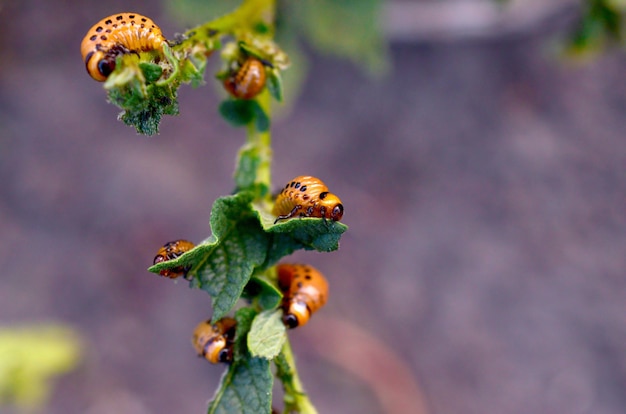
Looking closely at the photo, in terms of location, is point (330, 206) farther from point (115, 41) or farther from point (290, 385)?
point (115, 41)

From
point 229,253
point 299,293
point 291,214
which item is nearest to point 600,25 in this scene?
point 291,214

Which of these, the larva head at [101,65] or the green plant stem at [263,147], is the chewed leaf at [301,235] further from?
the larva head at [101,65]

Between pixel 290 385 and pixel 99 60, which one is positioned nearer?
pixel 99 60

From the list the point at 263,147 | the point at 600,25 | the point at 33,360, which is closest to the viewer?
the point at 263,147

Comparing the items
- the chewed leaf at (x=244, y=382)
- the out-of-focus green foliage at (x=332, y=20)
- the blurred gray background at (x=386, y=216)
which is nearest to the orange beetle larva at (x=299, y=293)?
the chewed leaf at (x=244, y=382)

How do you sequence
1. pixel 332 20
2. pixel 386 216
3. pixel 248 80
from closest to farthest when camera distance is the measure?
pixel 248 80 → pixel 332 20 → pixel 386 216

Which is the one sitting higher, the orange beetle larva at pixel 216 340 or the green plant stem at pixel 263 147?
the green plant stem at pixel 263 147

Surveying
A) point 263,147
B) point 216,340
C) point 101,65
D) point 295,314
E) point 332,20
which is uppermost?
point 332,20

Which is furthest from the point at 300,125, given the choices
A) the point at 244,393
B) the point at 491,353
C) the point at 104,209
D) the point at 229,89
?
the point at 244,393

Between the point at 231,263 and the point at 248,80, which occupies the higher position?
the point at 248,80
